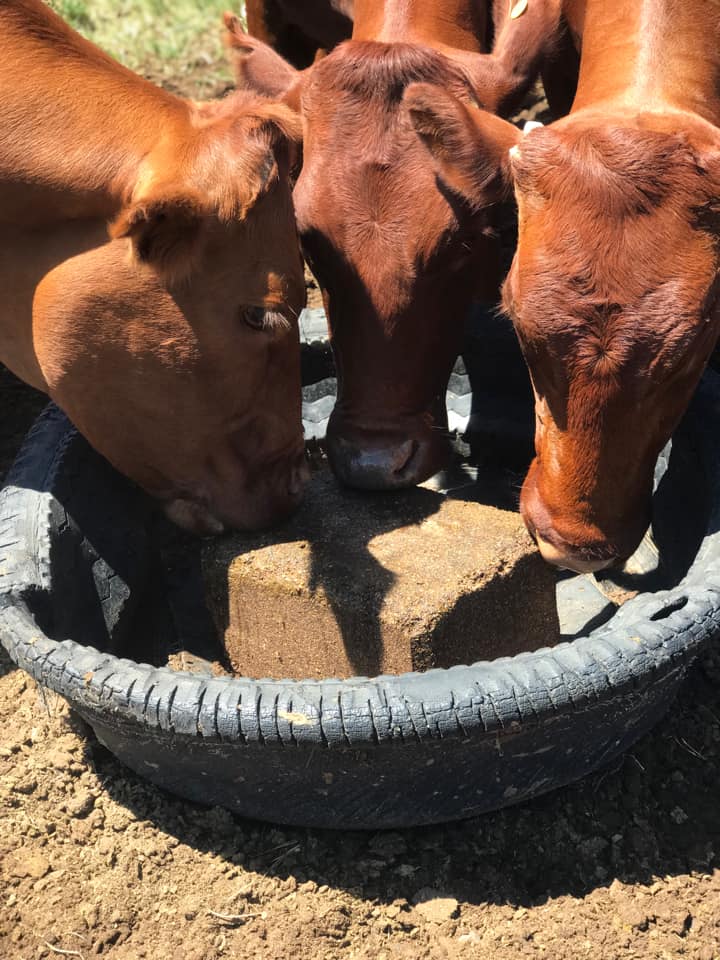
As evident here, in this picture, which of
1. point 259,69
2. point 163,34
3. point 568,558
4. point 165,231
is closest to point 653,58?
point 259,69

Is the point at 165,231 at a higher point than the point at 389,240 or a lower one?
higher

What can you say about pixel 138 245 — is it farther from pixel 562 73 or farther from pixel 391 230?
pixel 562 73

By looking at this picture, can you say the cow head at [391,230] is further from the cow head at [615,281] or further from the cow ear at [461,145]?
the cow head at [615,281]

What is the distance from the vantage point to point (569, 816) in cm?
320

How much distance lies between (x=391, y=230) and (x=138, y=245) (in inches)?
36.2

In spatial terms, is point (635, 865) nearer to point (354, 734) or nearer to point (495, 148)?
point (354, 734)

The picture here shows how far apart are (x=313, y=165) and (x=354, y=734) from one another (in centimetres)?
188

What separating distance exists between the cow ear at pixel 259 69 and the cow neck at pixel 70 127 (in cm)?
92

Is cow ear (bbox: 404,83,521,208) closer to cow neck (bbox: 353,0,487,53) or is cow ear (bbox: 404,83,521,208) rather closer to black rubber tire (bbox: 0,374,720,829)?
cow neck (bbox: 353,0,487,53)

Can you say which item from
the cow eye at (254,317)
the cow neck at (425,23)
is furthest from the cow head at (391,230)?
the cow neck at (425,23)

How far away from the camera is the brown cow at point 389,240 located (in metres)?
3.44

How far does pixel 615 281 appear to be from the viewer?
9.22ft

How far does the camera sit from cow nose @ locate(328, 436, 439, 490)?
11.7 feet

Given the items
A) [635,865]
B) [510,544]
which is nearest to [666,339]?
[510,544]
